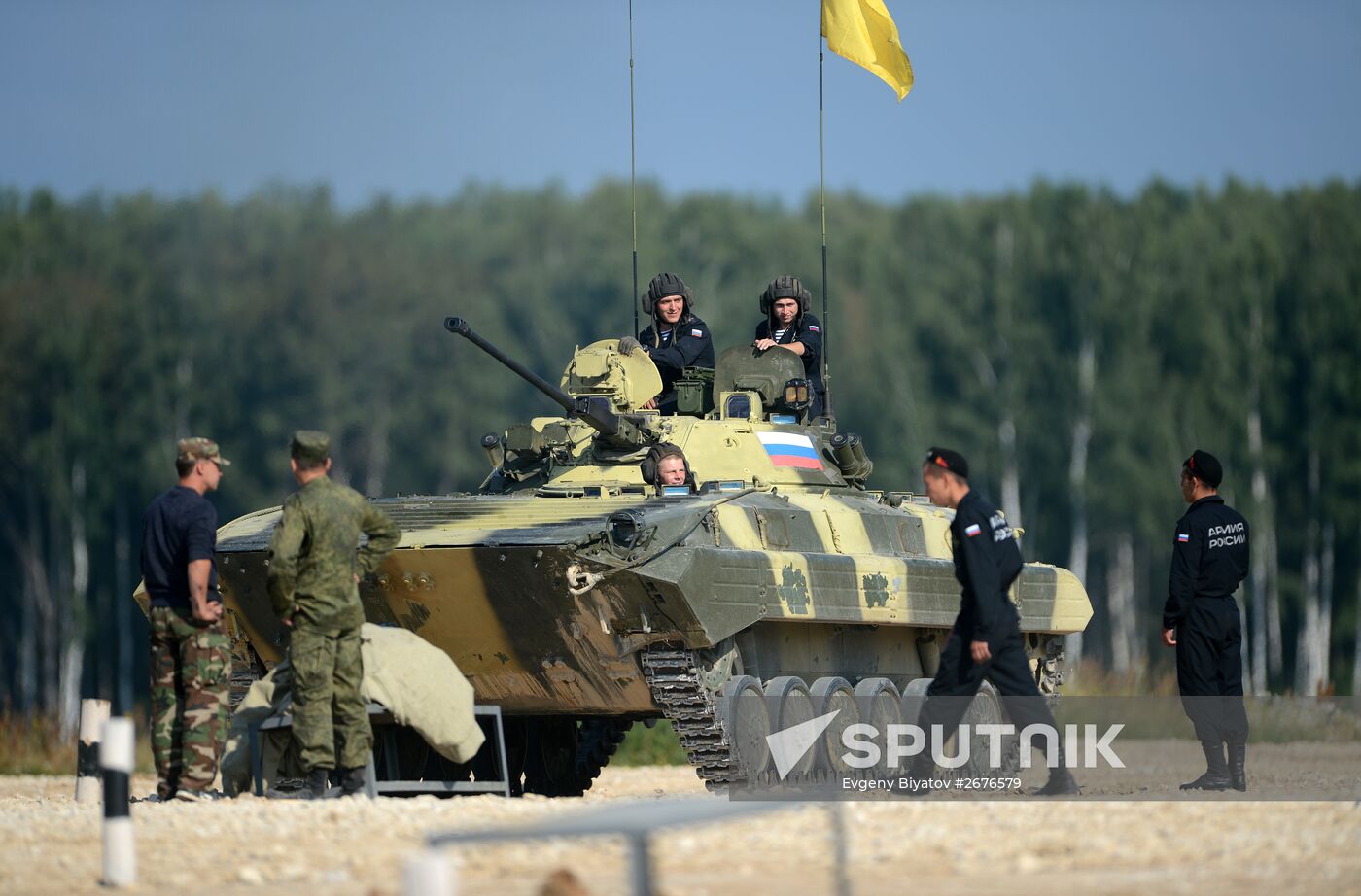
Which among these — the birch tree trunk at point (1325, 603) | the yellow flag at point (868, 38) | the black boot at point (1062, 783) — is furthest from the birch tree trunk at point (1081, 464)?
the black boot at point (1062, 783)

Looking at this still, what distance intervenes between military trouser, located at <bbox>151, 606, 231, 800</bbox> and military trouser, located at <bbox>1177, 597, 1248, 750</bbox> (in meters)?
5.92

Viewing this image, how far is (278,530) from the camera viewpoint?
42.0 feet

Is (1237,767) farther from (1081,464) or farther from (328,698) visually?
(1081,464)

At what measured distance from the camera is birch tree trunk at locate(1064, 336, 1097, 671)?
4425 centimetres

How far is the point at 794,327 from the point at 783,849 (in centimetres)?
947

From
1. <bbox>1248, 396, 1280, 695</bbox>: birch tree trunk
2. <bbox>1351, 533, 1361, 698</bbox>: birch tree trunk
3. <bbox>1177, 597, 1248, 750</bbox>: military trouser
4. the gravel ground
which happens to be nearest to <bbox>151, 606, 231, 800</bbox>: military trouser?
the gravel ground

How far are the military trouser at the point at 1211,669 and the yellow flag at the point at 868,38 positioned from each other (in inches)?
334

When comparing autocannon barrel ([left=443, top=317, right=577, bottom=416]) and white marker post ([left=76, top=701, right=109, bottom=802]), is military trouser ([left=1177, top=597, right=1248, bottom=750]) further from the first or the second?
white marker post ([left=76, top=701, right=109, bottom=802])

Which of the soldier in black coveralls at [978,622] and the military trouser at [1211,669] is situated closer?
the soldier in black coveralls at [978,622]

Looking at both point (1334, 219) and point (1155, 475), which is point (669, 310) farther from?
point (1334, 219)

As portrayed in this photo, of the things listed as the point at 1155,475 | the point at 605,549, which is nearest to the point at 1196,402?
the point at 1155,475

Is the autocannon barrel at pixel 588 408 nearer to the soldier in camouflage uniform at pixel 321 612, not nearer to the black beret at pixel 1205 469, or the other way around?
the soldier in camouflage uniform at pixel 321 612

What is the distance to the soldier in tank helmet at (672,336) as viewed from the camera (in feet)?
60.7

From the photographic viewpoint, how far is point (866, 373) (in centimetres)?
4812
